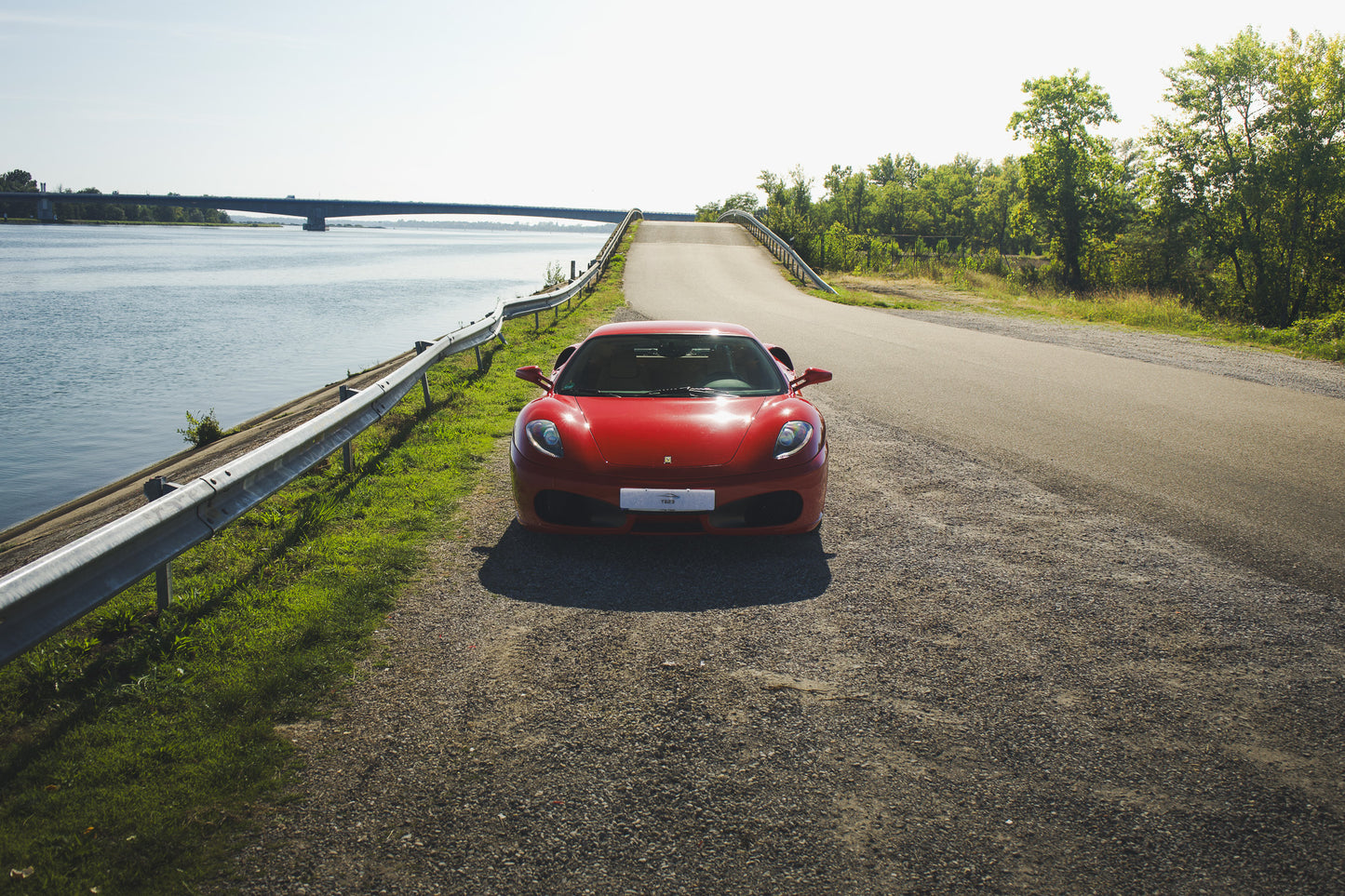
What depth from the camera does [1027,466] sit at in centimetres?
669

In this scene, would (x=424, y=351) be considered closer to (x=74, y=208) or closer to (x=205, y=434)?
(x=205, y=434)

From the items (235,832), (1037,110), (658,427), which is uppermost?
(1037,110)

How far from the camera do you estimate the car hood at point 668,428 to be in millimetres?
4547

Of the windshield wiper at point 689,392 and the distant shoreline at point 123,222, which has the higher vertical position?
the distant shoreline at point 123,222

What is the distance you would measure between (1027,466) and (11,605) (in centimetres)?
656

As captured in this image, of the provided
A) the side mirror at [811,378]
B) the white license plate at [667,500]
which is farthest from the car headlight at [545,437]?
the side mirror at [811,378]

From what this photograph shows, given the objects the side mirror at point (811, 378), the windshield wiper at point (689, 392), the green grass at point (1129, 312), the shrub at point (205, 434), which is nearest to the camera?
the windshield wiper at point (689, 392)

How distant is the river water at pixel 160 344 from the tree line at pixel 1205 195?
Answer: 2017cm

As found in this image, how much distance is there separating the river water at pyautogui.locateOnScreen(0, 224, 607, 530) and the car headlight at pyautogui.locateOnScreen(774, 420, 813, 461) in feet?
28.2

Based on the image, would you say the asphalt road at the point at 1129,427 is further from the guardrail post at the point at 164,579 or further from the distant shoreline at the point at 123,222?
the distant shoreline at the point at 123,222

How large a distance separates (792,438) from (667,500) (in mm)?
910

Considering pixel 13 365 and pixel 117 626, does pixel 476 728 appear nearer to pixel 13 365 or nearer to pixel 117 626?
pixel 117 626

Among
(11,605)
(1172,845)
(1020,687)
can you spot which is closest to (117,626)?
(11,605)

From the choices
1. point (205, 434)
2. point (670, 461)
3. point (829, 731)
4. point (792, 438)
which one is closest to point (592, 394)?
point (670, 461)
